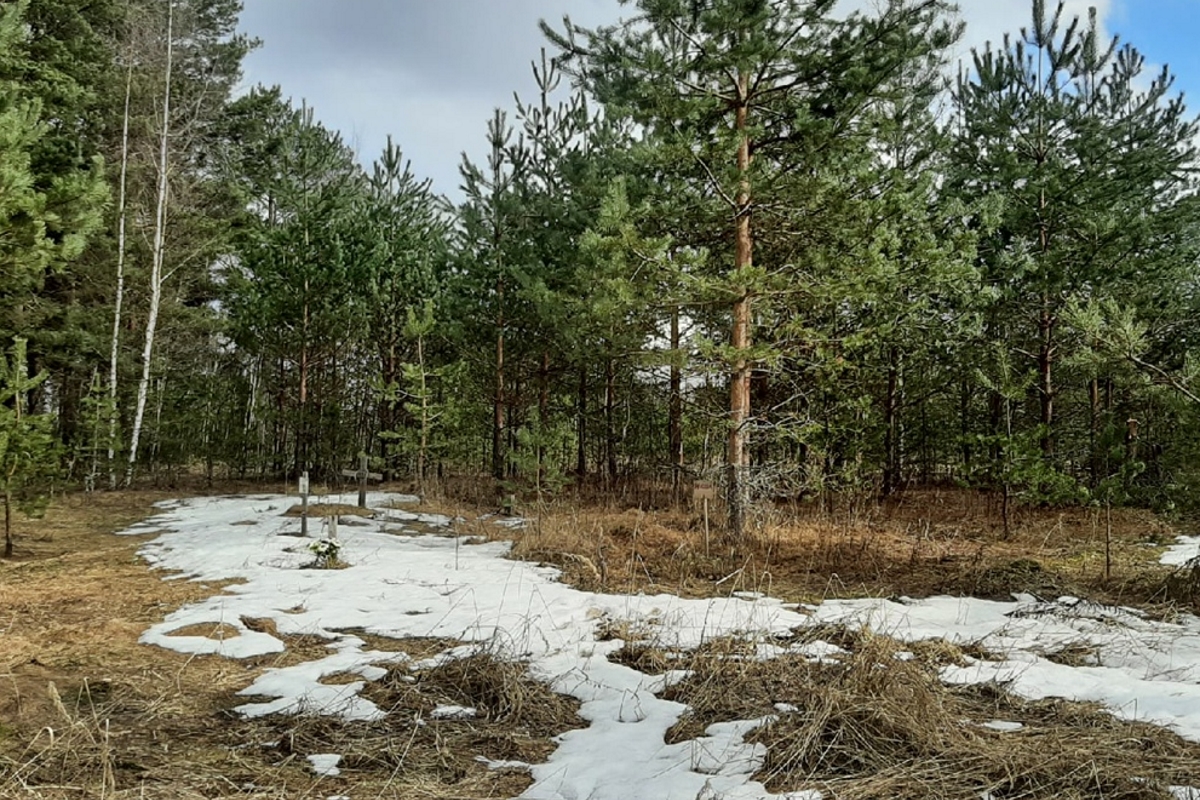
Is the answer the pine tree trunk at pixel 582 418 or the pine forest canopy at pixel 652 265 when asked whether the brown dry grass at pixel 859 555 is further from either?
the pine tree trunk at pixel 582 418

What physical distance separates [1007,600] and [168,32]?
18482 mm

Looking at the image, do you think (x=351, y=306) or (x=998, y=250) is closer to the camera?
(x=998, y=250)

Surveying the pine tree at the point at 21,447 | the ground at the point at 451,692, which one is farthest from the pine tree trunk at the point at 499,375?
the pine tree at the point at 21,447

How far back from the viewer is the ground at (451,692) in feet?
9.45

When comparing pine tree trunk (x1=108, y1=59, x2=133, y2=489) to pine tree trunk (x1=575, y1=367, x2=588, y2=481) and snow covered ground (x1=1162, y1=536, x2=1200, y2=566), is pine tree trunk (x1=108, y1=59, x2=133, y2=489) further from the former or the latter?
snow covered ground (x1=1162, y1=536, x2=1200, y2=566)

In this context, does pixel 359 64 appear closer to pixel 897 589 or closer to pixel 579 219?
pixel 579 219

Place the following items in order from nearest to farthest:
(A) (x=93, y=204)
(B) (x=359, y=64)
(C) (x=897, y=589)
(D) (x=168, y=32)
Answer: (C) (x=897, y=589), (A) (x=93, y=204), (B) (x=359, y=64), (D) (x=168, y=32)

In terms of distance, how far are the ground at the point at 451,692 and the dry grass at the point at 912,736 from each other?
14mm

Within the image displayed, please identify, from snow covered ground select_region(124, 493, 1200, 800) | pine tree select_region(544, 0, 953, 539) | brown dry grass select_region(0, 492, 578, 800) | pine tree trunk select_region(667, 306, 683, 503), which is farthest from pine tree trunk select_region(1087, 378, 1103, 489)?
brown dry grass select_region(0, 492, 578, 800)

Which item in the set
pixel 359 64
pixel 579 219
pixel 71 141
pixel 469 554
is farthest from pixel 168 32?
pixel 469 554

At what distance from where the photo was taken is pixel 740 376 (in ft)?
28.3

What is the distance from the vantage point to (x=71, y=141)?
14836 millimetres

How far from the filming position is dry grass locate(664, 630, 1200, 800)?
8.70 feet

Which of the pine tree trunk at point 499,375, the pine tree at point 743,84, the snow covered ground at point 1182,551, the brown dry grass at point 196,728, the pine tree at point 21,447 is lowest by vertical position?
the brown dry grass at point 196,728
